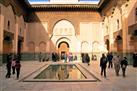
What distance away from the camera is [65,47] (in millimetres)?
33031

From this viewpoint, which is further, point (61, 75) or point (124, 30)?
point (124, 30)

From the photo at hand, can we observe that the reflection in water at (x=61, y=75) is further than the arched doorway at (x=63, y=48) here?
No

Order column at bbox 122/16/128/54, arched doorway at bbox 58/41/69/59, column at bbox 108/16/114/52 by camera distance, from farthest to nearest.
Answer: arched doorway at bbox 58/41/69/59 < column at bbox 108/16/114/52 < column at bbox 122/16/128/54

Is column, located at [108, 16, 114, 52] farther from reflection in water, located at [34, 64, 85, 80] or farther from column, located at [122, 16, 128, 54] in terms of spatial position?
reflection in water, located at [34, 64, 85, 80]

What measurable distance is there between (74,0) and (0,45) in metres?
15.4

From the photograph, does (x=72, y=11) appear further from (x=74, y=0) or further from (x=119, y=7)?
(x=119, y=7)

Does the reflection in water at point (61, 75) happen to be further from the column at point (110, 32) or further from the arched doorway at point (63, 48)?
the arched doorway at point (63, 48)

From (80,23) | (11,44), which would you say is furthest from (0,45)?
(80,23)

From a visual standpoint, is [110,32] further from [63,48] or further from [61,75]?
[61,75]

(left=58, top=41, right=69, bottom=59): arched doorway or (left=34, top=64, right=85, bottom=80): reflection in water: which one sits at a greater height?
(left=58, top=41, right=69, bottom=59): arched doorway

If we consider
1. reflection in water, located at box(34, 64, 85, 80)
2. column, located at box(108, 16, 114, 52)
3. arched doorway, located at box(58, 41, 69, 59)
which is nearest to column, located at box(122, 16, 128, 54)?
column, located at box(108, 16, 114, 52)

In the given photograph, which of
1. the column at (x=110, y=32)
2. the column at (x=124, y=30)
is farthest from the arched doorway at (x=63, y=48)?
the column at (x=124, y=30)

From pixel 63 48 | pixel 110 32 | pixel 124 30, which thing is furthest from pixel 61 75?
pixel 63 48

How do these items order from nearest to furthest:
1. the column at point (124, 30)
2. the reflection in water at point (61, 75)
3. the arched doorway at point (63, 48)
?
the reflection in water at point (61, 75) → the column at point (124, 30) → the arched doorway at point (63, 48)
